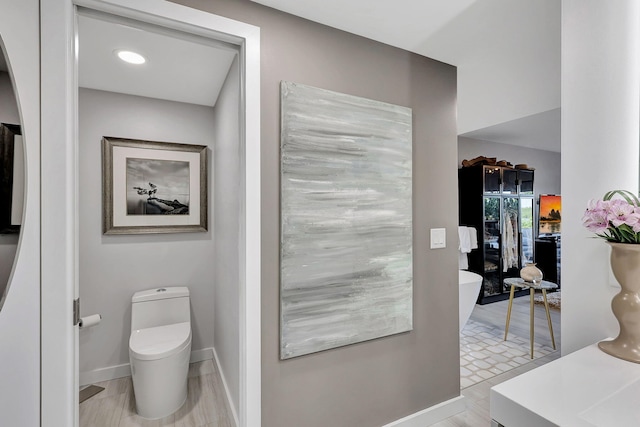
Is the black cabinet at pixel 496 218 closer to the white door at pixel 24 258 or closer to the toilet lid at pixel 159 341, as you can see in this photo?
the toilet lid at pixel 159 341

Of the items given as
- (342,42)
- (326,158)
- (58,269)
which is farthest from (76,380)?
(342,42)

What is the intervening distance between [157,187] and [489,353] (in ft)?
11.4

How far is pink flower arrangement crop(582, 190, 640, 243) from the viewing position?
97 cm

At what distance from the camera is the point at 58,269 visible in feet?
3.48

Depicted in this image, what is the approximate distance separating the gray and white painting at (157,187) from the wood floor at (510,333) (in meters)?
2.60

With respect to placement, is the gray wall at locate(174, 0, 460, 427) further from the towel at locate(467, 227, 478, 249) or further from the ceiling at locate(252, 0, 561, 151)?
the towel at locate(467, 227, 478, 249)

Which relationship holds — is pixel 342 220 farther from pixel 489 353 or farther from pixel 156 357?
pixel 489 353

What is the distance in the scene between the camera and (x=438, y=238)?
1.93 meters

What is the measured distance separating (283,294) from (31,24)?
4.51 ft

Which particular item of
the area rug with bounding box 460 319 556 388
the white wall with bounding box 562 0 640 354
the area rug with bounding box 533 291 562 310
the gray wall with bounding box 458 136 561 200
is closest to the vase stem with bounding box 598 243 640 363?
the white wall with bounding box 562 0 640 354

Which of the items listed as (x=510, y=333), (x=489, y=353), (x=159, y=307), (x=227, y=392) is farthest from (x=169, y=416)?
(x=510, y=333)

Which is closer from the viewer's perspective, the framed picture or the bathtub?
the framed picture

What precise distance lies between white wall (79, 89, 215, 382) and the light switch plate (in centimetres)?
194

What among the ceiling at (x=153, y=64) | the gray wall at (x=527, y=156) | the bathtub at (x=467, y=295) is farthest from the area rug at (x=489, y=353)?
the ceiling at (x=153, y=64)
